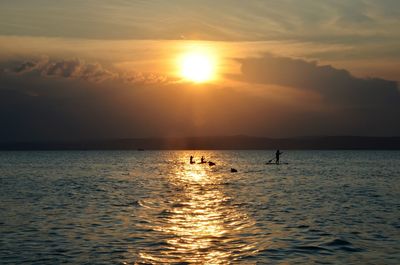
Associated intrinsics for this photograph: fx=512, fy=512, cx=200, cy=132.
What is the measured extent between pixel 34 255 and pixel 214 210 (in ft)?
61.1

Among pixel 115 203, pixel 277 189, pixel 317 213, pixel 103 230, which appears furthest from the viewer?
pixel 277 189

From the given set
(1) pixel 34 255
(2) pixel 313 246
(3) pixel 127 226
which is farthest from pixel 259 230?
(1) pixel 34 255

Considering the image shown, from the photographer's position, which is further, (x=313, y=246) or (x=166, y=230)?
(x=166, y=230)

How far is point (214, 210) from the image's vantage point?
39719 millimetres

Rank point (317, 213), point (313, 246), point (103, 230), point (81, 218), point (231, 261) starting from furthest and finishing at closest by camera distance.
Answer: point (317, 213)
point (81, 218)
point (103, 230)
point (313, 246)
point (231, 261)

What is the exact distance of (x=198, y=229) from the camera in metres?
30.1

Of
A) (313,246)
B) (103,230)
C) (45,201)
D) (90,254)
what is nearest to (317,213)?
(313,246)

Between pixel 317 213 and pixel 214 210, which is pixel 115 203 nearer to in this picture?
pixel 214 210

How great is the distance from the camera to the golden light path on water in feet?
76.1

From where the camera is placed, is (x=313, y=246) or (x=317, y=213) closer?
(x=313, y=246)

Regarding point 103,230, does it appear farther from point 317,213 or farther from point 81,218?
point 317,213

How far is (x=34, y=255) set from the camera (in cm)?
2323

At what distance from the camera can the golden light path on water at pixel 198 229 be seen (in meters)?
23.2

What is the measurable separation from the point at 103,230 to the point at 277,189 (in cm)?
3378
